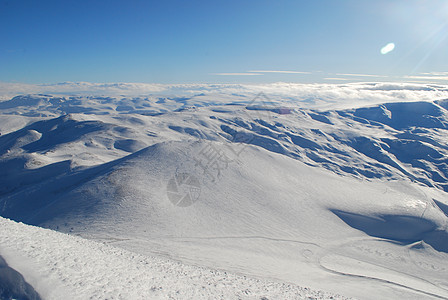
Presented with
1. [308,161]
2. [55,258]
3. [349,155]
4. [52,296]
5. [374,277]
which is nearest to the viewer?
[52,296]

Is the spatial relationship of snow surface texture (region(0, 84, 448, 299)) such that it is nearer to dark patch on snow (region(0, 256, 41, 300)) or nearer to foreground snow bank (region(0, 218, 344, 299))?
foreground snow bank (region(0, 218, 344, 299))

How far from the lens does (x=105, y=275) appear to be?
503 inches

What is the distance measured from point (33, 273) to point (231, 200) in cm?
3141

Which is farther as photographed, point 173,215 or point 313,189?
point 313,189

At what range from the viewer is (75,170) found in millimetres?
52688

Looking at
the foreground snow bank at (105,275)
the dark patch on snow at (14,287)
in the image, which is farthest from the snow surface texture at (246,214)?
the dark patch on snow at (14,287)

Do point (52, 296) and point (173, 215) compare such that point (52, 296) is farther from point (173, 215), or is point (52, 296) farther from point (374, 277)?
point (374, 277)

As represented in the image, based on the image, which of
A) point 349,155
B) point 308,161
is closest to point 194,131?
point 308,161

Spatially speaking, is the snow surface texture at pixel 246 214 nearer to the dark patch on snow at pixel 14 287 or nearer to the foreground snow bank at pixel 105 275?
the foreground snow bank at pixel 105 275

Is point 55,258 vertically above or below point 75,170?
above

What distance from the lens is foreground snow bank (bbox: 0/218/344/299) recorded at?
1112 cm

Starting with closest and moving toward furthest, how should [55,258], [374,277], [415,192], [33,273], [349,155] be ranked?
1. [33,273]
2. [55,258]
3. [374,277]
4. [415,192]
5. [349,155]

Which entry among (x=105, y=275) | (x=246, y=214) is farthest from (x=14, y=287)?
(x=246, y=214)

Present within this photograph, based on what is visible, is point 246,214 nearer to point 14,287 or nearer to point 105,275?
point 105,275
